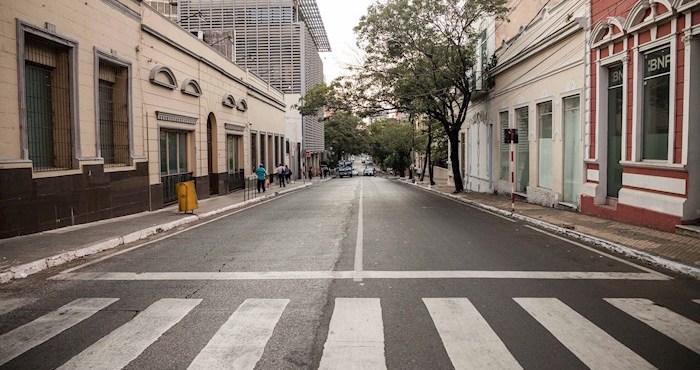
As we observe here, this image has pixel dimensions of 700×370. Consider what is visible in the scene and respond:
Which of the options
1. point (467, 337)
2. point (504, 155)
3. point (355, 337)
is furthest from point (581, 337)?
point (504, 155)

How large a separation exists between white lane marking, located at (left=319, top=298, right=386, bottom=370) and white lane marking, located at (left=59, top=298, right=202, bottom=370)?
168cm

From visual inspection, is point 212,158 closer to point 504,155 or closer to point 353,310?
point 504,155

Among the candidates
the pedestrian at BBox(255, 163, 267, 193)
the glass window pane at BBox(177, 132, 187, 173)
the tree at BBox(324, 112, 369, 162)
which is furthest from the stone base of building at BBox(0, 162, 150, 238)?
the tree at BBox(324, 112, 369, 162)

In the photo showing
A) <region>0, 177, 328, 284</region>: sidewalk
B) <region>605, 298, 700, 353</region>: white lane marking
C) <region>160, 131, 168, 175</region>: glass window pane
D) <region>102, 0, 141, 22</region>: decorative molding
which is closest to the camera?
<region>605, 298, 700, 353</region>: white lane marking

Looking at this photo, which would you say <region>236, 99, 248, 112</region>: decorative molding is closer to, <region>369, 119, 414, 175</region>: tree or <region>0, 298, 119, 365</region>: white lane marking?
<region>0, 298, 119, 365</region>: white lane marking

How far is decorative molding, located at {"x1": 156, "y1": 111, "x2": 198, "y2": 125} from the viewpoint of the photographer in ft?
59.6

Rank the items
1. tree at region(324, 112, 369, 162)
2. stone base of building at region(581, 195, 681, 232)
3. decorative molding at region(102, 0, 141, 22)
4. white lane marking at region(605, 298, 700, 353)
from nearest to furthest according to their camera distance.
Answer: white lane marking at region(605, 298, 700, 353)
stone base of building at region(581, 195, 681, 232)
decorative molding at region(102, 0, 141, 22)
tree at region(324, 112, 369, 162)

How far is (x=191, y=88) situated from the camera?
21.6m

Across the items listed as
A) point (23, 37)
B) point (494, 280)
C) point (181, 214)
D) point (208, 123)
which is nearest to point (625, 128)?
point (494, 280)

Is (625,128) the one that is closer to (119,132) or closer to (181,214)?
(181,214)

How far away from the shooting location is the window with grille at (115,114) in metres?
15.2

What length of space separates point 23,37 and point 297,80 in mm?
44741

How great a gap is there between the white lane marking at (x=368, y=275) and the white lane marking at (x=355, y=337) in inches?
53.9

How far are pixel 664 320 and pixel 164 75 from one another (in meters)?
17.7
